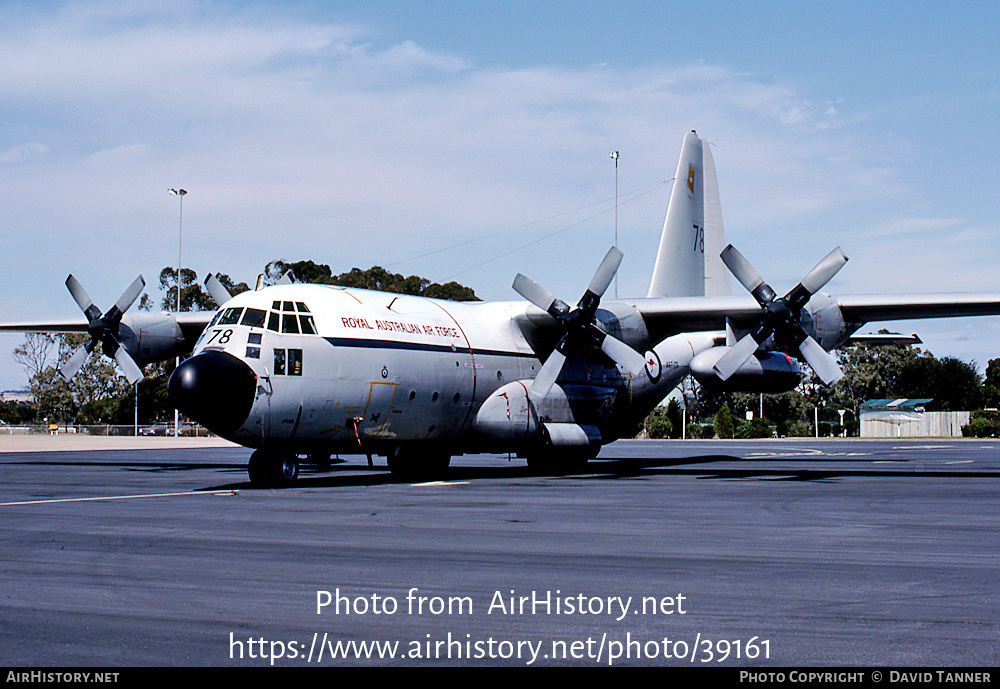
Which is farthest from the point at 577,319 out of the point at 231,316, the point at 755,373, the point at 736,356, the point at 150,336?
the point at 150,336

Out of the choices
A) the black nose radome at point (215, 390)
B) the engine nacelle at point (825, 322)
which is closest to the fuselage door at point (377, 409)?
the black nose radome at point (215, 390)

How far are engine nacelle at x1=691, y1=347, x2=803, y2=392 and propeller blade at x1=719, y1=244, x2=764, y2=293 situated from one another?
304 cm

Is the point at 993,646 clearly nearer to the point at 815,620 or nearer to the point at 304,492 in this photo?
the point at 815,620

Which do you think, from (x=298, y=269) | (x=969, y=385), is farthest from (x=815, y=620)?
(x=969, y=385)

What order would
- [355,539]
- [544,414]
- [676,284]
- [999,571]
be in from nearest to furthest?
[999,571], [355,539], [544,414], [676,284]

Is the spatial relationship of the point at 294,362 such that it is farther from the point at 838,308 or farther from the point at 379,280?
the point at 379,280

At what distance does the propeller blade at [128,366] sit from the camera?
1121 inches

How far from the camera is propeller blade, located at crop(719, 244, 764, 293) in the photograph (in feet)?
82.4

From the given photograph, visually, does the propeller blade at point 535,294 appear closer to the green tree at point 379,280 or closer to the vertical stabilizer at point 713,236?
the vertical stabilizer at point 713,236

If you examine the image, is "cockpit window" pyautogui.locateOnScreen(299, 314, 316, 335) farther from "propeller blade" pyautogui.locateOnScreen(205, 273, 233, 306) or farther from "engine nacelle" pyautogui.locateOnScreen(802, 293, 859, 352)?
"engine nacelle" pyautogui.locateOnScreen(802, 293, 859, 352)

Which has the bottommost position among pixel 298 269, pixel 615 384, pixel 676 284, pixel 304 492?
pixel 304 492

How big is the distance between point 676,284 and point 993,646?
28815mm

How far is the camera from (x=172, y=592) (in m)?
8.27

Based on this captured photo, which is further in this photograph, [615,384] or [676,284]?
[676,284]
